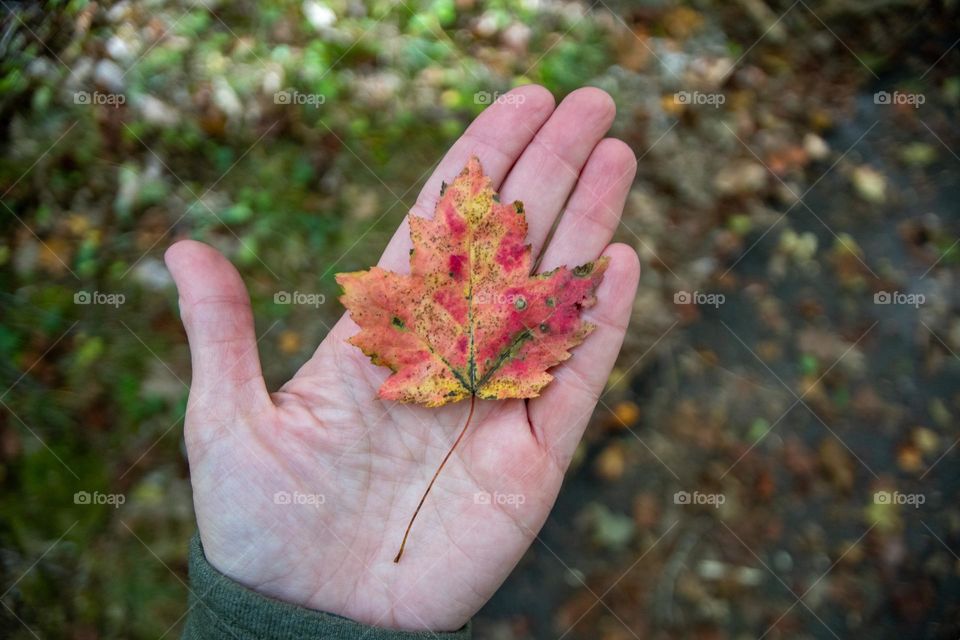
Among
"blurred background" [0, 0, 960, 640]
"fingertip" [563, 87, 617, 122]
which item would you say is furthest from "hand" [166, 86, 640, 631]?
"blurred background" [0, 0, 960, 640]

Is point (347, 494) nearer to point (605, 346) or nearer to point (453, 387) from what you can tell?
Result: point (453, 387)

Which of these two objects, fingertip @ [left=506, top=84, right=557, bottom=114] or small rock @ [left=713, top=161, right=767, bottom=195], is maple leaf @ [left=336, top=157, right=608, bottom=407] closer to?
fingertip @ [left=506, top=84, right=557, bottom=114]

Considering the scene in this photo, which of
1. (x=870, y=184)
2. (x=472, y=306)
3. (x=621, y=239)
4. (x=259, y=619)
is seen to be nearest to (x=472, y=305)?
(x=472, y=306)

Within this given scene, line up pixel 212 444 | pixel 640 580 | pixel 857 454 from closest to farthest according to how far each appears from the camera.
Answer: pixel 212 444 → pixel 640 580 → pixel 857 454

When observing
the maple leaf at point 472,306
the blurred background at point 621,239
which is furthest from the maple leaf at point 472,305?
the blurred background at point 621,239

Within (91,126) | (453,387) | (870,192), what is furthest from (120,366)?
(870,192)

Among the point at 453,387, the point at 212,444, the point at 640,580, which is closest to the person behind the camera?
the point at 212,444

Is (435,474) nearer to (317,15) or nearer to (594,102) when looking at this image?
(594,102)
